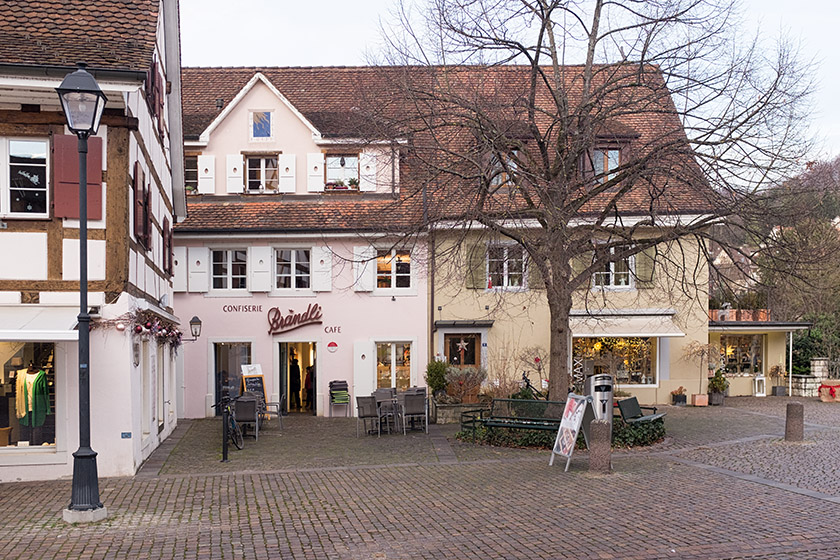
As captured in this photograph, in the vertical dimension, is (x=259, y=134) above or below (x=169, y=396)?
above

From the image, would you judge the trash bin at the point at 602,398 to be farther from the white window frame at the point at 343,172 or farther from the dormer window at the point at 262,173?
the dormer window at the point at 262,173

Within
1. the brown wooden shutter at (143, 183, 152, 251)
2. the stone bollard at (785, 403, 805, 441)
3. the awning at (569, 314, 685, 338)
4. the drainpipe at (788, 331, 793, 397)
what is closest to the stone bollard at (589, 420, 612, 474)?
the stone bollard at (785, 403, 805, 441)

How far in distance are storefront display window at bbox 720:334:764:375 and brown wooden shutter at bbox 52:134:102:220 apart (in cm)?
2072

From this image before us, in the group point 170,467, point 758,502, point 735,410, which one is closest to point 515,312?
point 735,410

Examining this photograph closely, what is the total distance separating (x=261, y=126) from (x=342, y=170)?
257 cm

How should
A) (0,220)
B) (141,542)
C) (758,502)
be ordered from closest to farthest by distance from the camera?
(141,542), (758,502), (0,220)

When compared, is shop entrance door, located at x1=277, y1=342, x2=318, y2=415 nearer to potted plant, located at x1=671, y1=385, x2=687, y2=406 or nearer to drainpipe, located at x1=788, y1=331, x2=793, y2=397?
potted plant, located at x1=671, y1=385, x2=687, y2=406

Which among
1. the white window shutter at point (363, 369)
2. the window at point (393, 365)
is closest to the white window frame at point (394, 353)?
the window at point (393, 365)

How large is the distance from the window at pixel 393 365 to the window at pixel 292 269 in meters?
2.74

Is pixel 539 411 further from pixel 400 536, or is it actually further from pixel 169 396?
pixel 169 396

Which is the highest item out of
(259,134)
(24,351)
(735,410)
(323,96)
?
(323,96)

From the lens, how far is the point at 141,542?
8.52 m

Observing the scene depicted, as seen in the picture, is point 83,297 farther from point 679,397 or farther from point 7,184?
point 679,397

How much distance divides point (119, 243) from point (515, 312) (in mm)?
13154
